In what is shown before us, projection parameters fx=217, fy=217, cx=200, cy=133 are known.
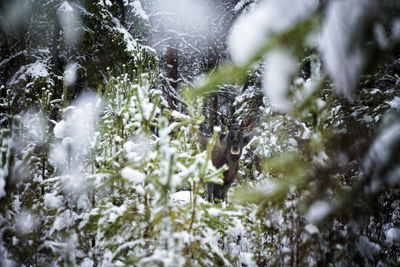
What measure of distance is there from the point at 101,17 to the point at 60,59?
2332 millimetres

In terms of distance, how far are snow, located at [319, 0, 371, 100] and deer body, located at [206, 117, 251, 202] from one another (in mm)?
5534

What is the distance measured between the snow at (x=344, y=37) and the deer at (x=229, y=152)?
553 cm

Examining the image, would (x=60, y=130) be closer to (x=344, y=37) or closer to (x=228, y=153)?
(x=344, y=37)

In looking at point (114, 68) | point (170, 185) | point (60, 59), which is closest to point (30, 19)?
point (60, 59)

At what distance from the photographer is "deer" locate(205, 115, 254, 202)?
21.5 feet

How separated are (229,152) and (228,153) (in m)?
0.06

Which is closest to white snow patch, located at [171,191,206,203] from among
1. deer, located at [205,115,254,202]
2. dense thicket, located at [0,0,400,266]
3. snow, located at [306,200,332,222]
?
dense thicket, located at [0,0,400,266]

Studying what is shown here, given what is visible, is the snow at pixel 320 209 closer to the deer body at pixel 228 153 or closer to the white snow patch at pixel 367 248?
the white snow patch at pixel 367 248

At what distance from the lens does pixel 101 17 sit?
798 centimetres

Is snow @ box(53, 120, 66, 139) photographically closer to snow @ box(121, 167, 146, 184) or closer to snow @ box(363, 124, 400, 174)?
snow @ box(121, 167, 146, 184)

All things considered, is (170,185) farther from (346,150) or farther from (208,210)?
(346,150)

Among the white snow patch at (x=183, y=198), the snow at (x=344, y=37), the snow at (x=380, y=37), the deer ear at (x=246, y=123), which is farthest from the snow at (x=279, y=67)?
the deer ear at (x=246, y=123)

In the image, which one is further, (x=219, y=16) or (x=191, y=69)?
(x=191, y=69)

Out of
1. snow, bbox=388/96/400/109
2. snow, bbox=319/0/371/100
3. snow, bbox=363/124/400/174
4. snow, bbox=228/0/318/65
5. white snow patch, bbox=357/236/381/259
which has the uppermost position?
snow, bbox=388/96/400/109
